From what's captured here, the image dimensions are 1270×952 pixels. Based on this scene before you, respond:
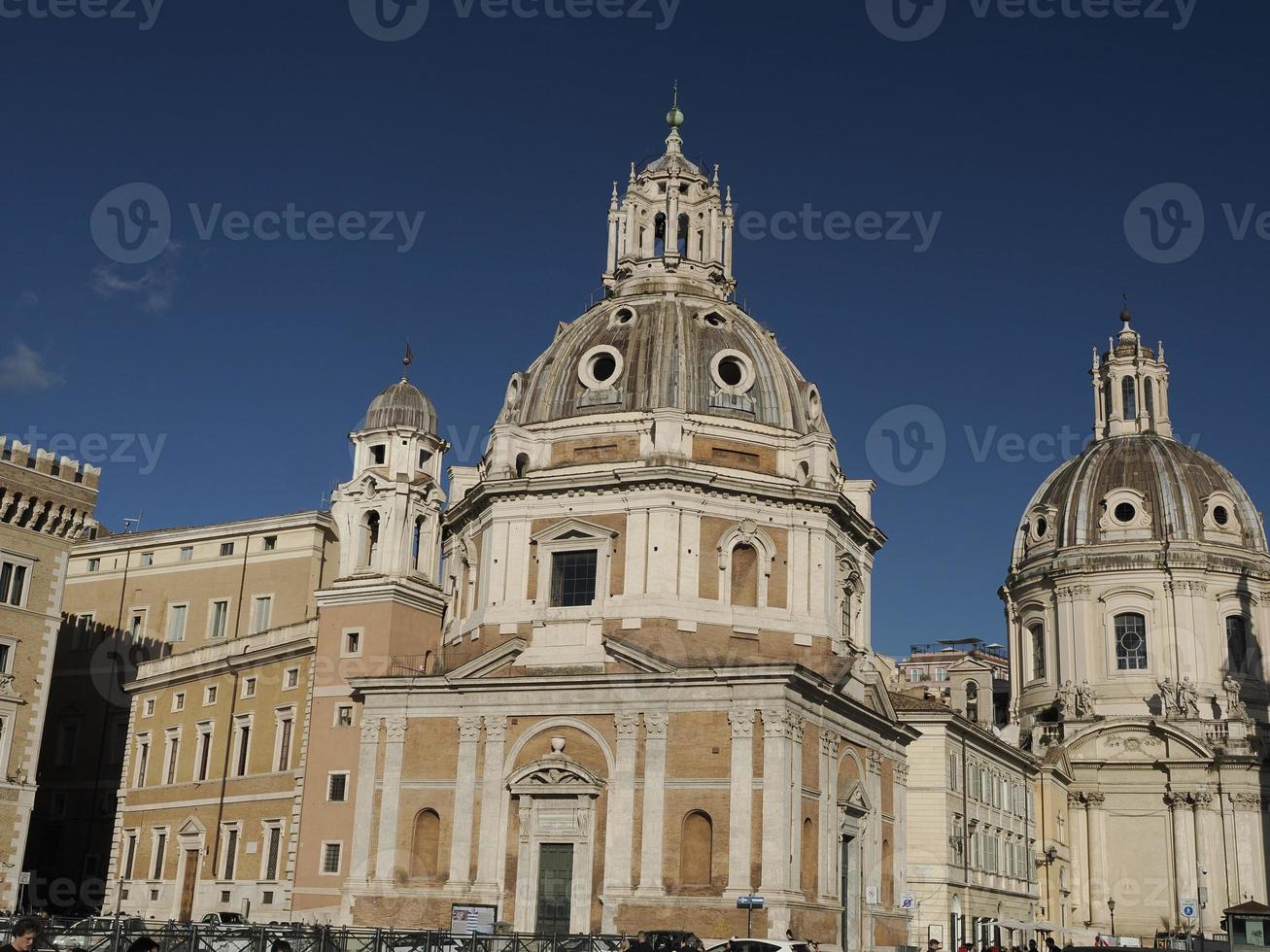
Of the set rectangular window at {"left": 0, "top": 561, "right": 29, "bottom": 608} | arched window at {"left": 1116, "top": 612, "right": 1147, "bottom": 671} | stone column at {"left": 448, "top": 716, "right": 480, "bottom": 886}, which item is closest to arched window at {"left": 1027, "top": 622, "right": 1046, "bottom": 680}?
arched window at {"left": 1116, "top": 612, "right": 1147, "bottom": 671}

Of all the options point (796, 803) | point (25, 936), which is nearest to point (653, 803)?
point (796, 803)

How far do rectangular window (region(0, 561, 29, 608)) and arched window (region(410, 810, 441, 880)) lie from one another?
49.8ft

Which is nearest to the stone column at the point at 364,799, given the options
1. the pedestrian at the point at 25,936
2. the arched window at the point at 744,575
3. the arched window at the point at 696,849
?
the arched window at the point at 696,849

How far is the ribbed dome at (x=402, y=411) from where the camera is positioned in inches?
2131

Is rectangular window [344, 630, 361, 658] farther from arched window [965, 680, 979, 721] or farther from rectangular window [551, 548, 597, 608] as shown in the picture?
arched window [965, 680, 979, 721]

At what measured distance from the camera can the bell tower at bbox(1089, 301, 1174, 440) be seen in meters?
88.8

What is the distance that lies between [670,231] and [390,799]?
25.3m

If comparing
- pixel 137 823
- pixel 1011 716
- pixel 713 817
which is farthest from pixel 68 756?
pixel 1011 716

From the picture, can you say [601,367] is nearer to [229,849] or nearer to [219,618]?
[219,618]

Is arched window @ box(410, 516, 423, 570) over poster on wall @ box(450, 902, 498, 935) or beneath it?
over

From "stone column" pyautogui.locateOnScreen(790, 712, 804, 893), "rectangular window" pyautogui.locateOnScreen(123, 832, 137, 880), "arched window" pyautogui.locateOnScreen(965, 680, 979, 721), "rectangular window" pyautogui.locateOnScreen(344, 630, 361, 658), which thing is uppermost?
"arched window" pyautogui.locateOnScreen(965, 680, 979, 721)

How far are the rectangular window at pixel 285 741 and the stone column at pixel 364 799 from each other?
4166 millimetres

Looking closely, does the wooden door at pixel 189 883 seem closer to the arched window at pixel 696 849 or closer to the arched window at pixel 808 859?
the arched window at pixel 696 849

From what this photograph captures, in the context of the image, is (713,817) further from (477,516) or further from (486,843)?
(477,516)
